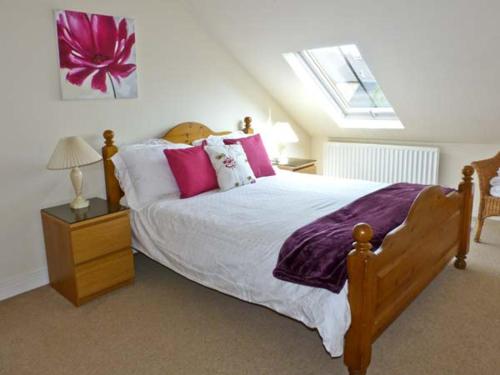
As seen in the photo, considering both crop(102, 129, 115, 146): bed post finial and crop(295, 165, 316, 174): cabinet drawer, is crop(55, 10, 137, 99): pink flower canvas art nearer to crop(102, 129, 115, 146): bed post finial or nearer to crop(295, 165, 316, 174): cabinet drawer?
crop(102, 129, 115, 146): bed post finial

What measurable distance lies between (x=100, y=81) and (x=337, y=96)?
2.55 m

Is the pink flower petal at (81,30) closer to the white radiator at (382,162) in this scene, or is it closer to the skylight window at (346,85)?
the skylight window at (346,85)

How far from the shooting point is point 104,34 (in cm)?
314

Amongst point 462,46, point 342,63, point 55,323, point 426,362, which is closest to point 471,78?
point 462,46

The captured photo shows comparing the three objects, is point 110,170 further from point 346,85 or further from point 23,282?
point 346,85

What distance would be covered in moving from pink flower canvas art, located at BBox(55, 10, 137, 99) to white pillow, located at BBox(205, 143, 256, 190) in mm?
812

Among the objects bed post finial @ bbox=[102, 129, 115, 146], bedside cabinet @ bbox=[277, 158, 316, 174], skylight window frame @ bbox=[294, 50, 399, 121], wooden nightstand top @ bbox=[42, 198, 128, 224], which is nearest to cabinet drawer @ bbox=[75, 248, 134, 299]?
wooden nightstand top @ bbox=[42, 198, 128, 224]

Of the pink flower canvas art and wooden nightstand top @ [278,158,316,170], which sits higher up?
the pink flower canvas art

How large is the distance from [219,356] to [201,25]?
289cm

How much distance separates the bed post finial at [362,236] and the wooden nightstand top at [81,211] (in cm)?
170

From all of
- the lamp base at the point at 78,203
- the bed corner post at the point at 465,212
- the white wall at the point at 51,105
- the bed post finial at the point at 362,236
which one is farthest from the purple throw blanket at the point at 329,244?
the white wall at the point at 51,105

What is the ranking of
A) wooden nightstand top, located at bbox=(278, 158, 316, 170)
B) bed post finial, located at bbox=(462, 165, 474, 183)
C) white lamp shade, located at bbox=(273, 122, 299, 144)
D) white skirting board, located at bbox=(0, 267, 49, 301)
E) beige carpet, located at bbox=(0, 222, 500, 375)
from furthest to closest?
white lamp shade, located at bbox=(273, 122, 299, 144) < wooden nightstand top, located at bbox=(278, 158, 316, 170) < bed post finial, located at bbox=(462, 165, 474, 183) < white skirting board, located at bbox=(0, 267, 49, 301) < beige carpet, located at bbox=(0, 222, 500, 375)

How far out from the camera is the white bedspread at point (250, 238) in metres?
1.95

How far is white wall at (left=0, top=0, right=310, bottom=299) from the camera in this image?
2.77m
